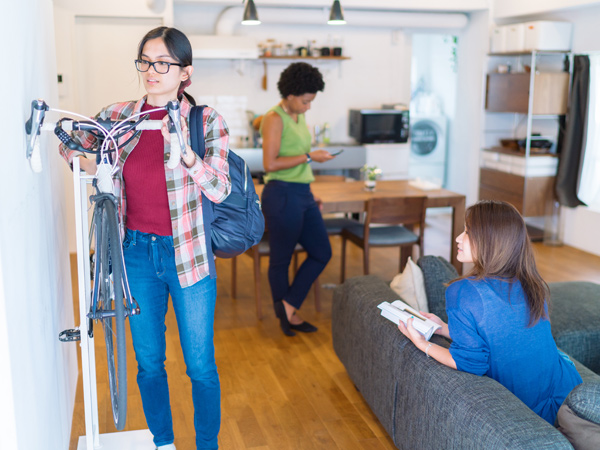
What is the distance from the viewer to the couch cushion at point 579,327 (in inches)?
113

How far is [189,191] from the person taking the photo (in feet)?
6.64

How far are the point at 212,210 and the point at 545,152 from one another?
505cm

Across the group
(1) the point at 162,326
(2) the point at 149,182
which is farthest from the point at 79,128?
(1) the point at 162,326

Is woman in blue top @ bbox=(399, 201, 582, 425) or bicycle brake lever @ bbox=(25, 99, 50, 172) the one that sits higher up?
bicycle brake lever @ bbox=(25, 99, 50, 172)

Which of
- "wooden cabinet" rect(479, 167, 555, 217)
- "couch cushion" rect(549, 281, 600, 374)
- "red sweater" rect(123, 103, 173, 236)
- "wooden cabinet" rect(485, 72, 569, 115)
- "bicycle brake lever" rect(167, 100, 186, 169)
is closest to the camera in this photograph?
"bicycle brake lever" rect(167, 100, 186, 169)

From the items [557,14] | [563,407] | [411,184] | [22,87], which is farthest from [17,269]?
[557,14]

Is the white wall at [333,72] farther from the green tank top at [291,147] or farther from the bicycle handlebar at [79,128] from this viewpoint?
the bicycle handlebar at [79,128]

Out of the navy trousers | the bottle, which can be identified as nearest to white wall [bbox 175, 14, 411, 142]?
the bottle

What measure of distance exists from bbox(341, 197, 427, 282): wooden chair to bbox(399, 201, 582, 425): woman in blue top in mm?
2269

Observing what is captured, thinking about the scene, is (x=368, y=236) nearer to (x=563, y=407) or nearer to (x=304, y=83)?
(x=304, y=83)

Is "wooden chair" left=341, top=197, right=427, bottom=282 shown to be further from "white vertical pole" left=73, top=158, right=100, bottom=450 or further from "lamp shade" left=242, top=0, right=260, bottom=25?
"white vertical pole" left=73, top=158, right=100, bottom=450

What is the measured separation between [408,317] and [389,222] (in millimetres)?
2171

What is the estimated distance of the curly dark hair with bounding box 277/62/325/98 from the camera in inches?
138

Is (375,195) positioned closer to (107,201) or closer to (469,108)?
(107,201)
